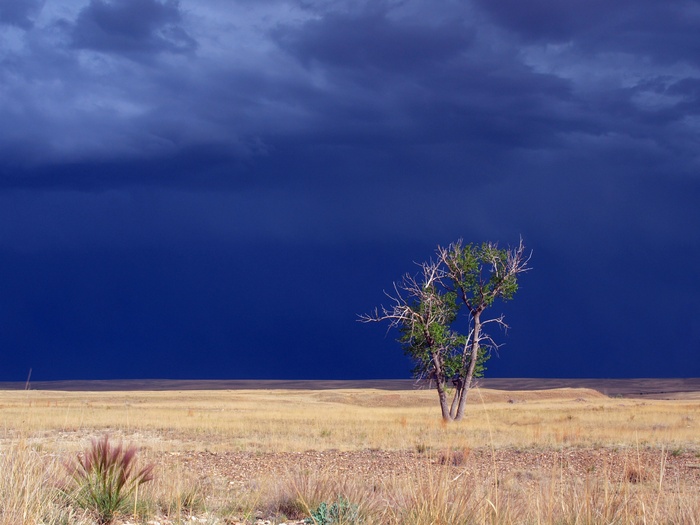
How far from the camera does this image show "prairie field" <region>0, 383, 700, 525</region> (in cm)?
617

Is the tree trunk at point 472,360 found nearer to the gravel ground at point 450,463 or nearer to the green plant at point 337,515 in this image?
the gravel ground at point 450,463

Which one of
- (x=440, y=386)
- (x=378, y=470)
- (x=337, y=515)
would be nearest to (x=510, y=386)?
(x=440, y=386)

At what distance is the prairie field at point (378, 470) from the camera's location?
6.17 metres

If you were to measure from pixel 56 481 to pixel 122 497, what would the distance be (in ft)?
2.95

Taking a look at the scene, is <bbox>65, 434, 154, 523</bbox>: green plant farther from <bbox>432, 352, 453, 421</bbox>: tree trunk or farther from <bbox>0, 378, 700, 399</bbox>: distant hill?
<bbox>0, 378, 700, 399</bbox>: distant hill

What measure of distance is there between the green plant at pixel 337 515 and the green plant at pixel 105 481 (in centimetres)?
178

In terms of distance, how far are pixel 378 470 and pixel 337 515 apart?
7362 millimetres

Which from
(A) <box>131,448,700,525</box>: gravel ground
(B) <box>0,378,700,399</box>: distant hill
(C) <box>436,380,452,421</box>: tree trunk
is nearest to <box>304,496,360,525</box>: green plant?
(A) <box>131,448,700,525</box>: gravel ground

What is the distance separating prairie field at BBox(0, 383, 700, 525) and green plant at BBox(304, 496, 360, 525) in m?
0.02

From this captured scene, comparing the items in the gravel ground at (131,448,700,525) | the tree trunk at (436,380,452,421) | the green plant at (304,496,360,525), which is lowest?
the gravel ground at (131,448,700,525)

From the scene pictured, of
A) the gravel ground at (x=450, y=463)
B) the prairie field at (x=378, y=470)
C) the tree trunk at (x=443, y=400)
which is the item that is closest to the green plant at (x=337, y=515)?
the prairie field at (x=378, y=470)

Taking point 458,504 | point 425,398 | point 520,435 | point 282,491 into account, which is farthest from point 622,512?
point 425,398

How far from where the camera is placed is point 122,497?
7.10 meters

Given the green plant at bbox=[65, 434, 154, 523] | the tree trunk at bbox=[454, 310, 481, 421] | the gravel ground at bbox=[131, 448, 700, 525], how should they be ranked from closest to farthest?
the green plant at bbox=[65, 434, 154, 523] < the gravel ground at bbox=[131, 448, 700, 525] < the tree trunk at bbox=[454, 310, 481, 421]
